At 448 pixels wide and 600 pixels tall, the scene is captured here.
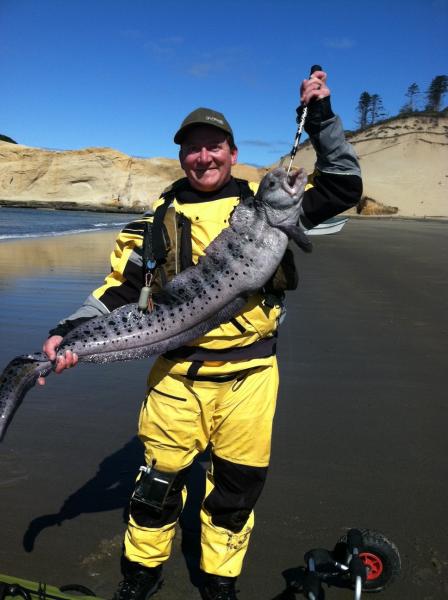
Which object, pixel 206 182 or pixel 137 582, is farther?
Result: pixel 206 182

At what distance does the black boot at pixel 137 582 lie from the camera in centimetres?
288

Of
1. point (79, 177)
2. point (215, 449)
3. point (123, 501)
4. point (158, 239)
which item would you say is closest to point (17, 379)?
point (158, 239)

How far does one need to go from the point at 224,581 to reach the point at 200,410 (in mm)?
987

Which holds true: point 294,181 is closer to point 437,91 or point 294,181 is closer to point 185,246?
point 185,246

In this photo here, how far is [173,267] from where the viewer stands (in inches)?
118

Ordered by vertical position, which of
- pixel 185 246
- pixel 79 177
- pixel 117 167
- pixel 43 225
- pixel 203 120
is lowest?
pixel 43 225

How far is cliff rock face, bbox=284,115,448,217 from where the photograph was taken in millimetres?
64375

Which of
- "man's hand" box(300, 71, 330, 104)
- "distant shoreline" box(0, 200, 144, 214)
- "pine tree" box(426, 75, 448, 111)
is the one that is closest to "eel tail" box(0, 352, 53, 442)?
"man's hand" box(300, 71, 330, 104)

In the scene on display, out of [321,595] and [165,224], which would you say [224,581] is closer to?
[321,595]

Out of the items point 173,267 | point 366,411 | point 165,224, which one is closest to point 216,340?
point 173,267

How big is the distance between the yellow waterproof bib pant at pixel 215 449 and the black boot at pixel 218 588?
0.03 meters

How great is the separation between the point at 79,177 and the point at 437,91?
73283 millimetres

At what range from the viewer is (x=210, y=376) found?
2.97 meters

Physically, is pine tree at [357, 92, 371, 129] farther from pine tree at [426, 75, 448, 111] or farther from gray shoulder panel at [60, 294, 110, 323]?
gray shoulder panel at [60, 294, 110, 323]
